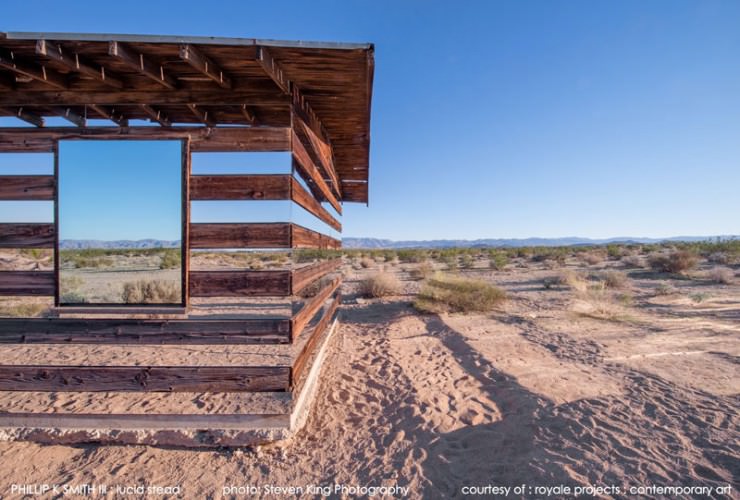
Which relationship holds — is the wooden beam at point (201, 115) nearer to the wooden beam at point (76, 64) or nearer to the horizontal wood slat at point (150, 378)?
the wooden beam at point (76, 64)

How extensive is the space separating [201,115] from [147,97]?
575 millimetres

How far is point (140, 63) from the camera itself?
3.02 m

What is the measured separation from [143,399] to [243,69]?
3534mm

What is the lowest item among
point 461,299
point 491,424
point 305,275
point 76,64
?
point 491,424

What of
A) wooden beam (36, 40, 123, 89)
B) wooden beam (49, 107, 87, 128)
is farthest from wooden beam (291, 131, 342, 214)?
wooden beam (49, 107, 87, 128)

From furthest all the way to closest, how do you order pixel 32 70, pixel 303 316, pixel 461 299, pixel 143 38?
pixel 461 299 < pixel 303 316 < pixel 32 70 < pixel 143 38

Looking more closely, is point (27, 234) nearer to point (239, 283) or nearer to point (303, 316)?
point (239, 283)

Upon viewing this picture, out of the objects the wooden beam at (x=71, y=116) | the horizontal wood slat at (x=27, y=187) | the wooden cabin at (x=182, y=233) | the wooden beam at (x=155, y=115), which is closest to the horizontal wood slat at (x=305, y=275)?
the wooden cabin at (x=182, y=233)

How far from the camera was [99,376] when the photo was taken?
10.6ft

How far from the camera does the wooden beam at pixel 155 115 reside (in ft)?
12.3

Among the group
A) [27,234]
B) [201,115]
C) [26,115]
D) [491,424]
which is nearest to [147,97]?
[201,115]

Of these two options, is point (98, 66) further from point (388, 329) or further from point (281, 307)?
point (388, 329)

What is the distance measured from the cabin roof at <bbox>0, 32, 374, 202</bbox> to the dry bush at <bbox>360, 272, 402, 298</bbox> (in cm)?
810

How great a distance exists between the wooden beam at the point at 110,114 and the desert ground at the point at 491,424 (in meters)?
2.95
